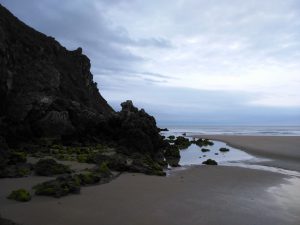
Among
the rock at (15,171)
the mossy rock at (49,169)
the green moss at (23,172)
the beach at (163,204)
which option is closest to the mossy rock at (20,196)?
the beach at (163,204)

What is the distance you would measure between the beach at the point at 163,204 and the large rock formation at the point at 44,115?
1140 cm

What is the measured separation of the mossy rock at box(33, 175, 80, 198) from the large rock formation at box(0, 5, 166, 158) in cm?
1279

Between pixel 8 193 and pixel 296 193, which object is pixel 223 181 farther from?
pixel 8 193

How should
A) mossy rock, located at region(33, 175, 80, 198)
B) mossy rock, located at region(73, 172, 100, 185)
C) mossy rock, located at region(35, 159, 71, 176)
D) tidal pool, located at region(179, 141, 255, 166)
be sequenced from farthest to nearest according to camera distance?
tidal pool, located at region(179, 141, 255, 166) → mossy rock, located at region(35, 159, 71, 176) → mossy rock, located at region(73, 172, 100, 185) → mossy rock, located at region(33, 175, 80, 198)

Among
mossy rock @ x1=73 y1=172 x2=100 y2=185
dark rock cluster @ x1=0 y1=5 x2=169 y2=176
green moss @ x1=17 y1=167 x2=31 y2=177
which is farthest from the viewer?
dark rock cluster @ x1=0 y1=5 x2=169 y2=176

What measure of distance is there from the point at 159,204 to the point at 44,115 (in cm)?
1971

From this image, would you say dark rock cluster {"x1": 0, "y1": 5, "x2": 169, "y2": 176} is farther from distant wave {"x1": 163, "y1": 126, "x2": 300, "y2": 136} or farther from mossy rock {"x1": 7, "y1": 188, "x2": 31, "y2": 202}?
distant wave {"x1": 163, "y1": 126, "x2": 300, "y2": 136}

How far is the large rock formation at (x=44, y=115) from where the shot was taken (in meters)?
24.6

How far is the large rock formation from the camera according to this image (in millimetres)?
24594

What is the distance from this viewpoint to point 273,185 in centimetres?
1363

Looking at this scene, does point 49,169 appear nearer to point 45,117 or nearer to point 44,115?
point 45,117

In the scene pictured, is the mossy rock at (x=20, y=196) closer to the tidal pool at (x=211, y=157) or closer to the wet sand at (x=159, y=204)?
the wet sand at (x=159, y=204)

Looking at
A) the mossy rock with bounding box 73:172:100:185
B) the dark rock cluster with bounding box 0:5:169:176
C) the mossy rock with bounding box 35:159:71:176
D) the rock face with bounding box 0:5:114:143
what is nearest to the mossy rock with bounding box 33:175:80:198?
the mossy rock with bounding box 73:172:100:185

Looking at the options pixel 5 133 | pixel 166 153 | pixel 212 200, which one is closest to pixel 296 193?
pixel 212 200
